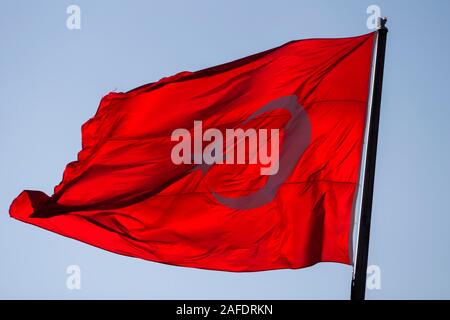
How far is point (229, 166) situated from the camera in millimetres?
15547

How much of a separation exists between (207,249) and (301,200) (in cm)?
174

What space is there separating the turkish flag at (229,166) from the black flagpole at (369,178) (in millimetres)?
957

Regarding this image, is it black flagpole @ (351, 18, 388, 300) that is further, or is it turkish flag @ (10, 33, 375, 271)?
turkish flag @ (10, 33, 375, 271)

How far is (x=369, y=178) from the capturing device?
1347cm

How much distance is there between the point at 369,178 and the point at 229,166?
292cm

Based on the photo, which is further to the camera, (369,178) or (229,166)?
(229,166)

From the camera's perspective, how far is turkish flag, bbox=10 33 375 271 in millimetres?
14711

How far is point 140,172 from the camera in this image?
15.7 m

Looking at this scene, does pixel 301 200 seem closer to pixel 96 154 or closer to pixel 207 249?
pixel 207 249

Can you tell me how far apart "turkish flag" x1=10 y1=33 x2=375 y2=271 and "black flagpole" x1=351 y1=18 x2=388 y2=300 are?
0.96m

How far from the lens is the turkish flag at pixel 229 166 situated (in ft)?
48.3

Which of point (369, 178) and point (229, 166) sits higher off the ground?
point (369, 178)
